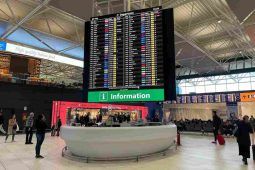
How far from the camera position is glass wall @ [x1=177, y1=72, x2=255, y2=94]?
29.8 meters

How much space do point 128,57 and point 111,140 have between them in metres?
2.62

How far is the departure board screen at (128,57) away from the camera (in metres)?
6.75

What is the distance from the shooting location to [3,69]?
1889 cm

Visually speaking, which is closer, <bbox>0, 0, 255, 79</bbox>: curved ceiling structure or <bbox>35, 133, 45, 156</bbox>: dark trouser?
<bbox>35, 133, 45, 156</bbox>: dark trouser

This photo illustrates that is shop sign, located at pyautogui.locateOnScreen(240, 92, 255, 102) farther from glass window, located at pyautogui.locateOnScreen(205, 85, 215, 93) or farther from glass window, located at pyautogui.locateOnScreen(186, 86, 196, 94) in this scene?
glass window, located at pyautogui.locateOnScreen(186, 86, 196, 94)

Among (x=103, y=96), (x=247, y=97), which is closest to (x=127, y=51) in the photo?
(x=103, y=96)

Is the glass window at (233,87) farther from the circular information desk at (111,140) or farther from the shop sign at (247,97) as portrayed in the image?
the circular information desk at (111,140)

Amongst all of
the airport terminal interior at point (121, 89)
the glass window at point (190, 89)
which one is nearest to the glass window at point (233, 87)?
the airport terminal interior at point (121, 89)

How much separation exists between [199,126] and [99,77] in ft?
49.0

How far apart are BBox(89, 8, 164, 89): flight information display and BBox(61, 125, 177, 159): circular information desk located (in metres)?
1.44

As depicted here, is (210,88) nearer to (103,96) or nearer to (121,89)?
(121,89)

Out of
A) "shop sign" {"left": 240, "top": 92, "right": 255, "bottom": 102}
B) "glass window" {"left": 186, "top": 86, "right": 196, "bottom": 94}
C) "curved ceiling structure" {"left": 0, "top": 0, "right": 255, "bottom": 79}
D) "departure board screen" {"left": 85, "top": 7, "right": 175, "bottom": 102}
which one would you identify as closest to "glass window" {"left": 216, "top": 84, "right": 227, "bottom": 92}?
"glass window" {"left": 186, "top": 86, "right": 196, "bottom": 94}

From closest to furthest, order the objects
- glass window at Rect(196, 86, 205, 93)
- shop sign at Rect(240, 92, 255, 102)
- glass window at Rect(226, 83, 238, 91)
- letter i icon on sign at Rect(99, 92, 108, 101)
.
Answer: letter i icon on sign at Rect(99, 92, 108, 101) → shop sign at Rect(240, 92, 255, 102) → glass window at Rect(226, 83, 238, 91) → glass window at Rect(196, 86, 205, 93)

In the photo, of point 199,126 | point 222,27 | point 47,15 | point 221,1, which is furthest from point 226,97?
point 47,15
